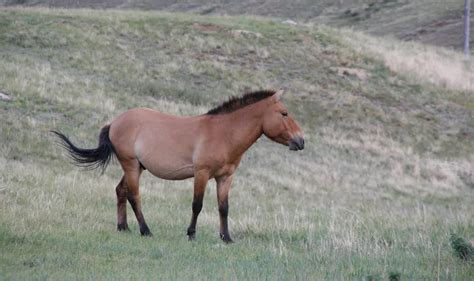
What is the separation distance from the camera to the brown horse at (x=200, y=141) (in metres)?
9.55

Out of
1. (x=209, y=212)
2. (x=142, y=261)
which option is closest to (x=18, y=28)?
(x=209, y=212)

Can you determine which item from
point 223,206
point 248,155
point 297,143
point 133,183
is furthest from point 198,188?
point 248,155

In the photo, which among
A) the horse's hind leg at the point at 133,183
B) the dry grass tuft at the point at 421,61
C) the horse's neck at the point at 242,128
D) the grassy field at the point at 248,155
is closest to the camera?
the grassy field at the point at 248,155

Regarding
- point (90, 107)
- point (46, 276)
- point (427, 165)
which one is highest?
point (46, 276)

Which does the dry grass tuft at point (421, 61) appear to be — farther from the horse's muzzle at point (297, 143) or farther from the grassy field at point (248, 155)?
the horse's muzzle at point (297, 143)

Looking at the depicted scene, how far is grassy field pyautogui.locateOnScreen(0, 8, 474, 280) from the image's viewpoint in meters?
7.86

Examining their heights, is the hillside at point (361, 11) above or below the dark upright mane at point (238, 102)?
below

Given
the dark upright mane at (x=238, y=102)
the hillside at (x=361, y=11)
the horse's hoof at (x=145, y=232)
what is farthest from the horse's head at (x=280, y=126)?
the hillside at (x=361, y=11)

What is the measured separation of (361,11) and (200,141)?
59.4 meters

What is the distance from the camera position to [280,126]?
973 cm

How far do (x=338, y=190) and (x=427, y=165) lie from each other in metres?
5.59

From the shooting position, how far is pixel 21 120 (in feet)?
63.4

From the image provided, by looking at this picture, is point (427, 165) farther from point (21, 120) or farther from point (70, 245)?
point (70, 245)

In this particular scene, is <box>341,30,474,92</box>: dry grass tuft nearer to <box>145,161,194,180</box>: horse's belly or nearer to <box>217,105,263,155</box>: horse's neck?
<box>217,105,263,155</box>: horse's neck
